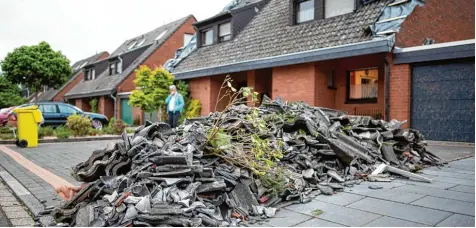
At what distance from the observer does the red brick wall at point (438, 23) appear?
10320mm

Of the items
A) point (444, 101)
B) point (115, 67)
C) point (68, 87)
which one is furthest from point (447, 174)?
point (68, 87)

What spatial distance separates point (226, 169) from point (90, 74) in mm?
30109

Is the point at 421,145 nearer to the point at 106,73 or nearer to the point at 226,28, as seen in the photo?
the point at 226,28

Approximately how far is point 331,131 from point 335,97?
7.59 m

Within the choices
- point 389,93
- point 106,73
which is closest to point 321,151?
point 389,93

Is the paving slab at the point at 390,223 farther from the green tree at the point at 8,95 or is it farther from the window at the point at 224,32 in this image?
the green tree at the point at 8,95

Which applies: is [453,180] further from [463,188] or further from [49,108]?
[49,108]

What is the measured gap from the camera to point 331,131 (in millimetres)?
5547

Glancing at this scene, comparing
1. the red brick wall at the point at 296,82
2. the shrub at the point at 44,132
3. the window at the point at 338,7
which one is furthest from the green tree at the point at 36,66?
the window at the point at 338,7

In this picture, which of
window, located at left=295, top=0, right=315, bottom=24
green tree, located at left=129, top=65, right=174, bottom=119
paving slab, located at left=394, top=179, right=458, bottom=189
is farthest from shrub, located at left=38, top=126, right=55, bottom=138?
paving slab, located at left=394, top=179, right=458, bottom=189

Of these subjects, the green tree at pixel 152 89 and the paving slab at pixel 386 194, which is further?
the green tree at pixel 152 89

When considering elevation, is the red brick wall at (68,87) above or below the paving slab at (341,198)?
above

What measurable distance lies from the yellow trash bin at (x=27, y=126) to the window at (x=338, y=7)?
9679 millimetres

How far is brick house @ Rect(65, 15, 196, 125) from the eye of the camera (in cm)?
2311
